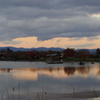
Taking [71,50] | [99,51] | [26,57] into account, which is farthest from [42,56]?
[99,51]

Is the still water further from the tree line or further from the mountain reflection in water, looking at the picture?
the tree line

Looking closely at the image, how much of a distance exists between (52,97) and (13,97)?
265 centimetres

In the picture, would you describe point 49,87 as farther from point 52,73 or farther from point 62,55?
point 62,55

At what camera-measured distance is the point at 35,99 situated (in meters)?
14.0

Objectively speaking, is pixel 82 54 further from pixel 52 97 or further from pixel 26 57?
pixel 52 97

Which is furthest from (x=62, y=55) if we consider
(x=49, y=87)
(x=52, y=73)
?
(x=49, y=87)

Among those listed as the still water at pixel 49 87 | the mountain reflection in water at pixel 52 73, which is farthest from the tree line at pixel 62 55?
the still water at pixel 49 87

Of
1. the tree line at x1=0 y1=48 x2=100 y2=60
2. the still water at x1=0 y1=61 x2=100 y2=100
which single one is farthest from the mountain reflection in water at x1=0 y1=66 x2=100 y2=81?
the tree line at x1=0 y1=48 x2=100 y2=60

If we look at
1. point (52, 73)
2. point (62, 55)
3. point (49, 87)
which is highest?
point (62, 55)

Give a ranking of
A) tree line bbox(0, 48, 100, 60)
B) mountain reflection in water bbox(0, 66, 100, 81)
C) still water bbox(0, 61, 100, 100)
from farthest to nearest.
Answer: tree line bbox(0, 48, 100, 60), mountain reflection in water bbox(0, 66, 100, 81), still water bbox(0, 61, 100, 100)

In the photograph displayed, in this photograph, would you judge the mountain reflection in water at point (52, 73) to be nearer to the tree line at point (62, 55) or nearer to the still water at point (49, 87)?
the still water at point (49, 87)

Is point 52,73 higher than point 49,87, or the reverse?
point 49,87

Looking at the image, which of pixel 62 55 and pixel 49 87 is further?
pixel 62 55

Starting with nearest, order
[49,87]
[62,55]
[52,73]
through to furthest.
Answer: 1. [49,87]
2. [52,73]
3. [62,55]
